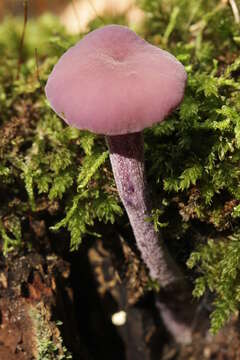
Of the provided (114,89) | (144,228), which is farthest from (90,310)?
(114,89)

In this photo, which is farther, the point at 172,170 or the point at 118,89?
the point at 172,170

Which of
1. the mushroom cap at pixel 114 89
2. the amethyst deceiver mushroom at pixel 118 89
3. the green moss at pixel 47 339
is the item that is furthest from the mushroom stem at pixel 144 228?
the green moss at pixel 47 339

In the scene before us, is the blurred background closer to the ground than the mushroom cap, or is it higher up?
higher up

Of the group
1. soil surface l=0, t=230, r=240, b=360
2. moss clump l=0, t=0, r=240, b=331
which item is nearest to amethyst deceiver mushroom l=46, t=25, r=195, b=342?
moss clump l=0, t=0, r=240, b=331

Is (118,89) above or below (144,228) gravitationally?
above

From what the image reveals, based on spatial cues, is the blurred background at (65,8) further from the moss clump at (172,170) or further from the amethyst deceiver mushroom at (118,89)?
the amethyst deceiver mushroom at (118,89)

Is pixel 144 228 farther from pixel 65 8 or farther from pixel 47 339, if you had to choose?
pixel 65 8

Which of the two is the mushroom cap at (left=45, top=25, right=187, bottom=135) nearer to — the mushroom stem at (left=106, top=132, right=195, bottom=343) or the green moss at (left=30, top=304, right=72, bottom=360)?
the mushroom stem at (left=106, top=132, right=195, bottom=343)
